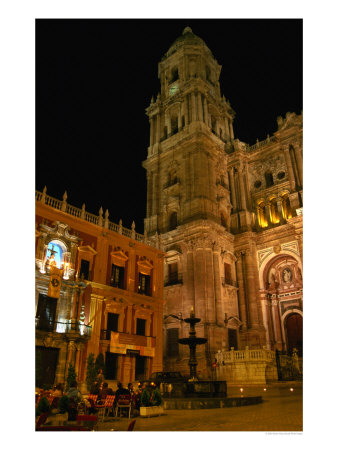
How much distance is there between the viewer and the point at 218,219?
107 ft

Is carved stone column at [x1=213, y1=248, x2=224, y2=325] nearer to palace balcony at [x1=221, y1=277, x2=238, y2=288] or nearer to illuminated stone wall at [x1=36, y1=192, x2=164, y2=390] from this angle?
palace balcony at [x1=221, y1=277, x2=238, y2=288]

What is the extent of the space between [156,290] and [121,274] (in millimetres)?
3176

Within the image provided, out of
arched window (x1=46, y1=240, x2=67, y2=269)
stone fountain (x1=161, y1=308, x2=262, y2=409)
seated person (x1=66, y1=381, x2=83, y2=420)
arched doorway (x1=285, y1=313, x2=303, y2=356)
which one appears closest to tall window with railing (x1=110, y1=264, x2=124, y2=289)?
arched window (x1=46, y1=240, x2=67, y2=269)

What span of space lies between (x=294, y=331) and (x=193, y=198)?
48.4ft

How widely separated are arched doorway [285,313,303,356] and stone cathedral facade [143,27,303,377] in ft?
0.27

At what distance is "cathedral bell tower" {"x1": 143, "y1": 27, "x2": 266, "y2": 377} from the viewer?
28.4 m

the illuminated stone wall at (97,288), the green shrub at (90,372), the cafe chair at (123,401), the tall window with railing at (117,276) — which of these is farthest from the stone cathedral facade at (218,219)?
the cafe chair at (123,401)

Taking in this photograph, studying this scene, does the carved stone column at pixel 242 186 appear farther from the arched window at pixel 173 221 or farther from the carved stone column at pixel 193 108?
the carved stone column at pixel 193 108

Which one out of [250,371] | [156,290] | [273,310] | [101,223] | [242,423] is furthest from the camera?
[273,310]

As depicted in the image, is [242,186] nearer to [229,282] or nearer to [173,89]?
[229,282]

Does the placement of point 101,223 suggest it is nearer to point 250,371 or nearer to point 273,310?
point 250,371

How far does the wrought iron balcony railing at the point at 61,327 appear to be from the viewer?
59.7 feet
